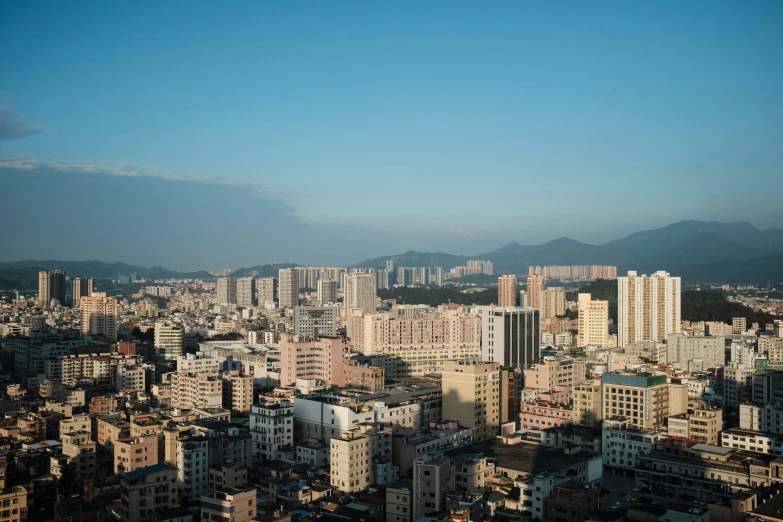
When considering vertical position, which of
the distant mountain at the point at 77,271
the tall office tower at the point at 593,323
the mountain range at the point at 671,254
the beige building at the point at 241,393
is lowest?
the beige building at the point at 241,393

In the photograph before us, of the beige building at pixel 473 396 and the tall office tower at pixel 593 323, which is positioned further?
the tall office tower at pixel 593 323

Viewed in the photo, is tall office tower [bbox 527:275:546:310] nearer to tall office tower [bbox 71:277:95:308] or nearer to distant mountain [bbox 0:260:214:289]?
tall office tower [bbox 71:277:95:308]

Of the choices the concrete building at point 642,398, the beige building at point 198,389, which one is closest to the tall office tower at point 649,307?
the concrete building at point 642,398

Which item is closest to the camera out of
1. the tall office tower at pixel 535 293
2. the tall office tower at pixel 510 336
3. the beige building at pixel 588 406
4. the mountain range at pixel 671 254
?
the beige building at pixel 588 406

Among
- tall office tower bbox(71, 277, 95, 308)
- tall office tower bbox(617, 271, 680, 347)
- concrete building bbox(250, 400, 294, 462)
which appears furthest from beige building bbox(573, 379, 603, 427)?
tall office tower bbox(71, 277, 95, 308)

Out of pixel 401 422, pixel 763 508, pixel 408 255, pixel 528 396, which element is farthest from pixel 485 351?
pixel 408 255

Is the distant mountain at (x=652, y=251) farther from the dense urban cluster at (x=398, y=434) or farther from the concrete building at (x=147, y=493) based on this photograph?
the concrete building at (x=147, y=493)

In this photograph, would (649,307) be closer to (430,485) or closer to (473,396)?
(473,396)
